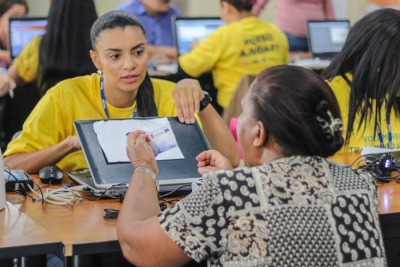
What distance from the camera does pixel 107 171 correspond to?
219cm

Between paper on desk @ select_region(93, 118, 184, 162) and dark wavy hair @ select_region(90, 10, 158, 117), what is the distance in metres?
0.34

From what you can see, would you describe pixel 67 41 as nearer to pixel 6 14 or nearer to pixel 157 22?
pixel 6 14

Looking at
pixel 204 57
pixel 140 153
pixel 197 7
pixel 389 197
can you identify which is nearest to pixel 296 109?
pixel 140 153

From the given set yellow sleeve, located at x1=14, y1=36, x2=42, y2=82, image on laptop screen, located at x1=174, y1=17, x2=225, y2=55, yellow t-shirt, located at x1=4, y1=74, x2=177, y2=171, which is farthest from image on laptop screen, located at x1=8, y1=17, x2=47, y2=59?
yellow t-shirt, located at x1=4, y1=74, x2=177, y2=171

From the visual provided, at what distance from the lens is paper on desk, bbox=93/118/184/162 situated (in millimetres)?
2244

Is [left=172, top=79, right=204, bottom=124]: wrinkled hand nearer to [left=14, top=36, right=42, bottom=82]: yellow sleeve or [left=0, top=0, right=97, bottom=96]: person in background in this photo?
[left=0, top=0, right=97, bottom=96]: person in background

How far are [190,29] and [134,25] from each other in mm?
3114

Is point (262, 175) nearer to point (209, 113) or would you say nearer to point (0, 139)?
point (209, 113)

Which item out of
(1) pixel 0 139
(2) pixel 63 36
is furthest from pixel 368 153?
(1) pixel 0 139

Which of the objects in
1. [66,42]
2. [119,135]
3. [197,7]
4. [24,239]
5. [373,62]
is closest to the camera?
[24,239]

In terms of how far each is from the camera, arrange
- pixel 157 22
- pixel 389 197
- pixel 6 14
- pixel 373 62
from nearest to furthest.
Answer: pixel 389 197 → pixel 373 62 → pixel 6 14 → pixel 157 22

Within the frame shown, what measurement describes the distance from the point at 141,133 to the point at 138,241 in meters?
0.50

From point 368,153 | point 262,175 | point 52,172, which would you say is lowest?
point 368,153

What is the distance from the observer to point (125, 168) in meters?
2.22
